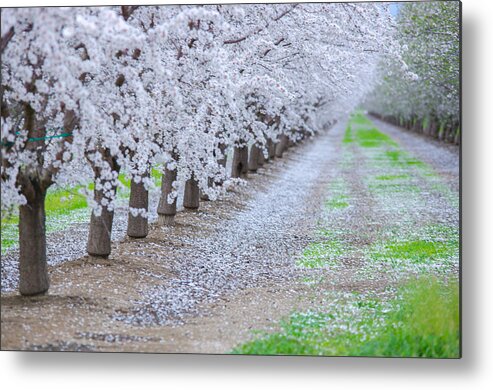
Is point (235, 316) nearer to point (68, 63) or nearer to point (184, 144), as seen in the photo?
point (184, 144)

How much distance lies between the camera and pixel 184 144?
10352 millimetres

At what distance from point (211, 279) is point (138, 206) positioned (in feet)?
7.97

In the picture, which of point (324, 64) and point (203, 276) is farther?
point (324, 64)

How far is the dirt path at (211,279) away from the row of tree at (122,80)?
2.21 feet

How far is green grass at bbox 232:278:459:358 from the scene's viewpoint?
8625mm

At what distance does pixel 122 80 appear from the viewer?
347 inches

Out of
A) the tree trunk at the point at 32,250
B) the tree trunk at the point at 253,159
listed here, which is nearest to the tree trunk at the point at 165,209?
the tree trunk at the point at 32,250

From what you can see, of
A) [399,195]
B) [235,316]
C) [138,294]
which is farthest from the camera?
[399,195]

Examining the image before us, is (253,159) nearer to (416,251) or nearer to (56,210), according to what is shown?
(56,210)

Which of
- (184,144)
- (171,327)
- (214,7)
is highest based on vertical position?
(214,7)

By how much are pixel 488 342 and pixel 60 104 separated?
202 inches

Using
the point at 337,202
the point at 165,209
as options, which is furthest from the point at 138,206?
the point at 337,202

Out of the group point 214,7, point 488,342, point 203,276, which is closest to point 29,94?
point 214,7

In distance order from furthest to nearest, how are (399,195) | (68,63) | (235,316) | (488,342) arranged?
(399,195), (235,316), (488,342), (68,63)
